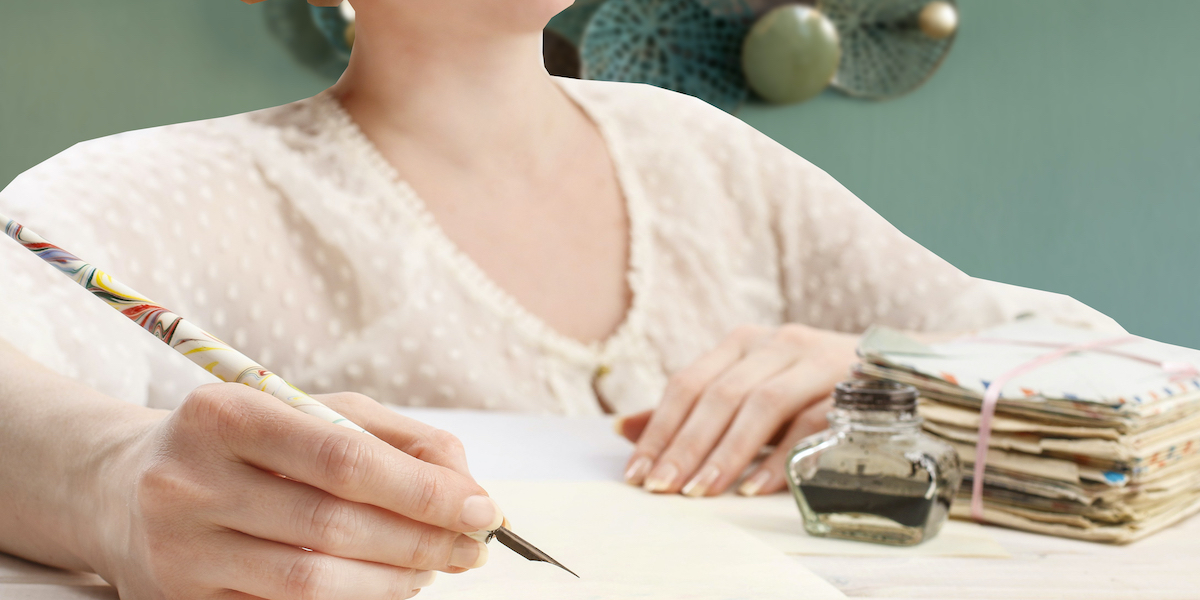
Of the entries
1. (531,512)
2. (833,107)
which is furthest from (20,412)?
(833,107)

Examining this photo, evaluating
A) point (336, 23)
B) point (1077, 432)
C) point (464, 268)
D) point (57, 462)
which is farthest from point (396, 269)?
point (336, 23)

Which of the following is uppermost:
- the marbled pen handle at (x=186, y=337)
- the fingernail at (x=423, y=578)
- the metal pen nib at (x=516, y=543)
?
the marbled pen handle at (x=186, y=337)

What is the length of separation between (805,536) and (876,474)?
5cm

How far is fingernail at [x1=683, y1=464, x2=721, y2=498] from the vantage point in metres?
0.52

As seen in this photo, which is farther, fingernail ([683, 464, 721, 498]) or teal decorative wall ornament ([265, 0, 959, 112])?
teal decorative wall ornament ([265, 0, 959, 112])

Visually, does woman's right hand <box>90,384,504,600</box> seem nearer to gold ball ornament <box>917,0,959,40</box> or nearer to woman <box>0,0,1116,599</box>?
woman <box>0,0,1116,599</box>

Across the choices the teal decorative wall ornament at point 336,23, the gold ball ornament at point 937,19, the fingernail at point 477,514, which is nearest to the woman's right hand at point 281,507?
the fingernail at point 477,514

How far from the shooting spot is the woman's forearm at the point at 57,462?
1.05ft

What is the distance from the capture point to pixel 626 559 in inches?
14.9

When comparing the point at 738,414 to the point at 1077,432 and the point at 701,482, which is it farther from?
the point at 1077,432

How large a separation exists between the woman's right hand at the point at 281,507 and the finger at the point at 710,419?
255 mm

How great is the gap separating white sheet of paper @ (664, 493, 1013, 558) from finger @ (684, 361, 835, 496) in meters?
0.01

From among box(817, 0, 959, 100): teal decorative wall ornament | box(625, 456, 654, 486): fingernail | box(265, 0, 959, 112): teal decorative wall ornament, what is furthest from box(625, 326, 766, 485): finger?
box(817, 0, 959, 100): teal decorative wall ornament

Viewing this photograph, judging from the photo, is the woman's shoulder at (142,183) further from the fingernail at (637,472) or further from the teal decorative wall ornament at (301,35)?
the teal decorative wall ornament at (301,35)
